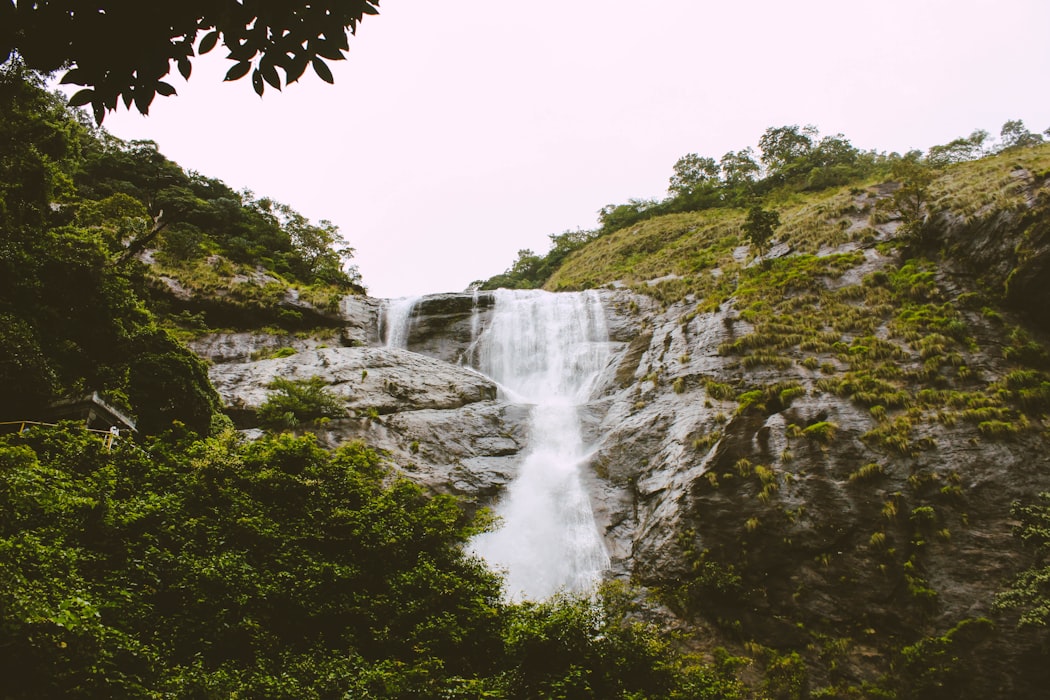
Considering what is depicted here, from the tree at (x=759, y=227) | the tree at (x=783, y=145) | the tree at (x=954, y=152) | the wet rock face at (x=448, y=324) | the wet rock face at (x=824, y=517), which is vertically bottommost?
the wet rock face at (x=824, y=517)

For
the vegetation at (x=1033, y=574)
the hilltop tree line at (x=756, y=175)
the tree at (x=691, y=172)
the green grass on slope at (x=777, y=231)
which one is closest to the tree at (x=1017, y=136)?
the hilltop tree line at (x=756, y=175)

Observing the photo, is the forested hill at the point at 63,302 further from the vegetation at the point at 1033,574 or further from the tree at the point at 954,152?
the tree at the point at 954,152

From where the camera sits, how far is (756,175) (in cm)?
5691

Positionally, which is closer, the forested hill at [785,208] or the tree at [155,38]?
the tree at [155,38]

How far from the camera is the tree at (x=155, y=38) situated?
285cm

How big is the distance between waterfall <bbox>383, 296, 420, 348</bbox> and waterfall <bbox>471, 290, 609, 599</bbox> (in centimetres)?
428

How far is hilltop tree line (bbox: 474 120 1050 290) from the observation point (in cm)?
4653

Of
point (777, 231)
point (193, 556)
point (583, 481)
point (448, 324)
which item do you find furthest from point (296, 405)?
point (777, 231)

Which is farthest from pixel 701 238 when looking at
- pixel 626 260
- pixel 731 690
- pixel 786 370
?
pixel 731 690

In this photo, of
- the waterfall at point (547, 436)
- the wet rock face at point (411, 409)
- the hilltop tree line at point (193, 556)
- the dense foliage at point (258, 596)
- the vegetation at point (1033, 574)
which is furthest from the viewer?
the wet rock face at point (411, 409)

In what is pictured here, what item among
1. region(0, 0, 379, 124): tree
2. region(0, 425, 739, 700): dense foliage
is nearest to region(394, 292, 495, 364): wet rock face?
region(0, 425, 739, 700): dense foliage

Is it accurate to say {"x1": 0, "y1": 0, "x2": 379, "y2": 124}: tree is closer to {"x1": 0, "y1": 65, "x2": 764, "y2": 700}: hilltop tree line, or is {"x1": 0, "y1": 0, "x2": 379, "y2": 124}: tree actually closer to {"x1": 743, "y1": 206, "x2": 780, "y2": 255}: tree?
{"x1": 0, "y1": 65, "x2": 764, "y2": 700}: hilltop tree line

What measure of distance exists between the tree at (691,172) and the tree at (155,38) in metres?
58.0

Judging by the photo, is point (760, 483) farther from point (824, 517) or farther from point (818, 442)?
point (818, 442)
